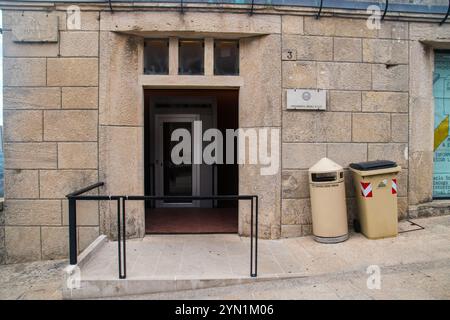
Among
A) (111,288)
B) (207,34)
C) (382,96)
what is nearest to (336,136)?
(382,96)

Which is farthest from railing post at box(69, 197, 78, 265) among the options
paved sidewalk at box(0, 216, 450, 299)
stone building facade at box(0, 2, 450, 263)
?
stone building facade at box(0, 2, 450, 263)

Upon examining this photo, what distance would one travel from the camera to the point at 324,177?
442 centimetres

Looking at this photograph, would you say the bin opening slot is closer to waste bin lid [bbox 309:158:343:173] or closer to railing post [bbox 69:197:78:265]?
waste bin lid [bbox 309:158:343:173]

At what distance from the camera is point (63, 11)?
4.68m

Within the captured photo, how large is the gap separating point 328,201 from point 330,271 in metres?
1.08

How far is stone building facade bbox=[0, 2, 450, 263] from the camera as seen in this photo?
15.3 feet

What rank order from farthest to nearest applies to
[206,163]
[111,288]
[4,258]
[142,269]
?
[206,163] < [4,258] < [142,269] < [111,288]

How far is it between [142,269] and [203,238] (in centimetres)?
140

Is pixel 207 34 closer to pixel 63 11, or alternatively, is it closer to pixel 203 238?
pixel 63 11

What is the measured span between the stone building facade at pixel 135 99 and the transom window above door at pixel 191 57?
0.44ft

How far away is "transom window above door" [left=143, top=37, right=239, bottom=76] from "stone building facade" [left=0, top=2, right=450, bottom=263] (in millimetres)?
135

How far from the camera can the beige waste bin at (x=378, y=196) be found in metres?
4.44

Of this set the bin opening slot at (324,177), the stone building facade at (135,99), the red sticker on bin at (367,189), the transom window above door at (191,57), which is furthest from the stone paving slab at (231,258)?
the transom window above door at (191,57)

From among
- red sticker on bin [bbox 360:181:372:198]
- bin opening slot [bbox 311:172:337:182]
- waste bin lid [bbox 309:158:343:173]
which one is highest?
waste bin lid [bbox 309:158:343:173]
